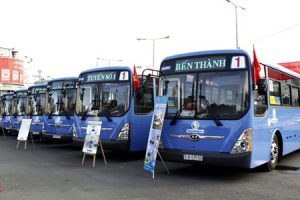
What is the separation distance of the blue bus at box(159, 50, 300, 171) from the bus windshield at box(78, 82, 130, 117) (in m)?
2.49

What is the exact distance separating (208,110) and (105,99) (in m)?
4.30

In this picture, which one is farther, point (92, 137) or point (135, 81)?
point (135, 81)

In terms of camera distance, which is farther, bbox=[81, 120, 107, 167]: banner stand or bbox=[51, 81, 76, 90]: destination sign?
bbox=[51, 81, 76, 90]: destination sign

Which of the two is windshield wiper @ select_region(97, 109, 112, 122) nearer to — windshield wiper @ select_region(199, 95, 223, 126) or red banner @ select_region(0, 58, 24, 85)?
A: windshield wiper @ select_region(199, 95, 223, 126)

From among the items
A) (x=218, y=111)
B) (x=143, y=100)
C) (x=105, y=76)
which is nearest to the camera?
(x=218, y=111)

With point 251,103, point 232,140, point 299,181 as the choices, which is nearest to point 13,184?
point 232,140

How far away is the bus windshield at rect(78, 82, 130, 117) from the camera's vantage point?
36.6 feet

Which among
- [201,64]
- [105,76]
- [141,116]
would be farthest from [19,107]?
[201,64]

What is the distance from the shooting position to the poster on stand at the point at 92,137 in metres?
10.4

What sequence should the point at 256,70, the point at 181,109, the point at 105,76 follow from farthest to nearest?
the point at 105,76, the point at 181,109, the point at 256,70

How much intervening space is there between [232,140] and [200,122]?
80 centimetres

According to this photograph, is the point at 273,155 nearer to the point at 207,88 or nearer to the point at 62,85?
the point at 207,88

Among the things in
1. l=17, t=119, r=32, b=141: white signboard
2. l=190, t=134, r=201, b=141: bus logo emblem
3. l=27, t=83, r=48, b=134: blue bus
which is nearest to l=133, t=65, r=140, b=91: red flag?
l=190, t=134, r=201, b=141: bus logo emblem

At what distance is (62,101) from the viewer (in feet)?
50.2
